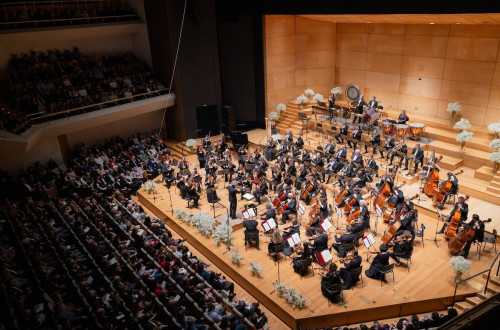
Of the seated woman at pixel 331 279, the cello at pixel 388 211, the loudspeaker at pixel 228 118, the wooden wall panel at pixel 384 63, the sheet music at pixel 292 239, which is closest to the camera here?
the seated woman at pixel 331 279

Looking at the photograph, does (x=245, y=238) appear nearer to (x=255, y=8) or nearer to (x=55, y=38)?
(x=255, y=8)

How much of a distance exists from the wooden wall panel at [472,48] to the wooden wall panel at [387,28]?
2340 mm

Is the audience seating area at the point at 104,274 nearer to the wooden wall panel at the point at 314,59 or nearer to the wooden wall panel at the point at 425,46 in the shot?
the wooden wall panel at the point at 314,59

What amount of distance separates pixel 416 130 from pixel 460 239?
659 centimetres

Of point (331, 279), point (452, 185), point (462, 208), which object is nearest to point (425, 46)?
point (452, 185)

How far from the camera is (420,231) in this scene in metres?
11.3

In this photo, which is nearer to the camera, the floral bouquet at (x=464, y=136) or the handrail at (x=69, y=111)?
the handrail at (x=69, y=111)

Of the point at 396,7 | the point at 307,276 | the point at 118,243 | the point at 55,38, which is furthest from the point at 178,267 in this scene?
the point at 55,38

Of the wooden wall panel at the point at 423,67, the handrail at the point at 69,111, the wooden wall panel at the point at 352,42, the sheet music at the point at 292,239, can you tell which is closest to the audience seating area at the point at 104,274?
the sheet music at the point at 292,239

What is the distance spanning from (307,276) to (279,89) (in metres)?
12.1

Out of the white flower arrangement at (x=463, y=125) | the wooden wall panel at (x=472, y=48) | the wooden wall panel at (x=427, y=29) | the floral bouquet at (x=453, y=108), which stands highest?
the wooden wall panel at (x=427, y=29)

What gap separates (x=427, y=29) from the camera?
17.0 m

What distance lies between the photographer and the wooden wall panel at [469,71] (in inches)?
608

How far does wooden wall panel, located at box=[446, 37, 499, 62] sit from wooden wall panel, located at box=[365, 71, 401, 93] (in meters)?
2.66
